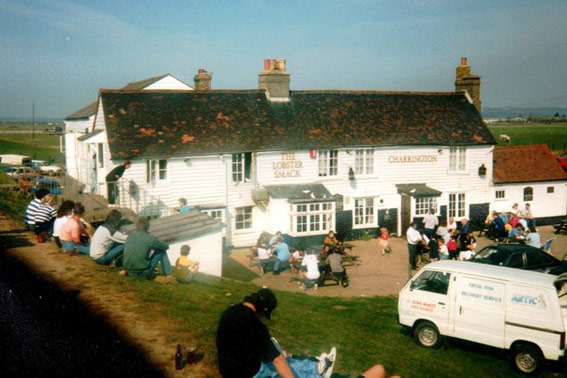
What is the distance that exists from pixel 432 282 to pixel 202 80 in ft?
76.7

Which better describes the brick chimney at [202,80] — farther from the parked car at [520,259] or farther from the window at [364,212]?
the parked car at [520,259]

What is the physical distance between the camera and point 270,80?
100 feet

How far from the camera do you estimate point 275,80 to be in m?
30.6

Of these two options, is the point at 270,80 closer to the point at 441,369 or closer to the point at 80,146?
the point at 80,146

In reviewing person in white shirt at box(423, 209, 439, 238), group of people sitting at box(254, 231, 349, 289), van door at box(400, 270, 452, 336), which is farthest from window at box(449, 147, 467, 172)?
van door at box(400, 270, 452, 336)

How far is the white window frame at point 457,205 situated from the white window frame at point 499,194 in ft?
7.04

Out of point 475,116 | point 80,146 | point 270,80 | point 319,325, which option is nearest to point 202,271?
point 319,325

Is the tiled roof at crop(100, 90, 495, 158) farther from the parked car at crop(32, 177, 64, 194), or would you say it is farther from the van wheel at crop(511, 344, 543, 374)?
the van wheel at crop(511, 344, 543, 374)

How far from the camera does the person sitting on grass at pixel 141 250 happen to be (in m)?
13.3

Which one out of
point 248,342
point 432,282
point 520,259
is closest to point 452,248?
point 520,259

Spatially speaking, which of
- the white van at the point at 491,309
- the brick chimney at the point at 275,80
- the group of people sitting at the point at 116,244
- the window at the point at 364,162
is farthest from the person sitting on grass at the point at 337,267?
the brick chimney at the point at 275,80

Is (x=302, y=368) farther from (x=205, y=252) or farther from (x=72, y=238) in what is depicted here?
(x=205, y=252)

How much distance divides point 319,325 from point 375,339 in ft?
4.45

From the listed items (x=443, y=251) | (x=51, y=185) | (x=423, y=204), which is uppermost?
(x=51, y=185)
